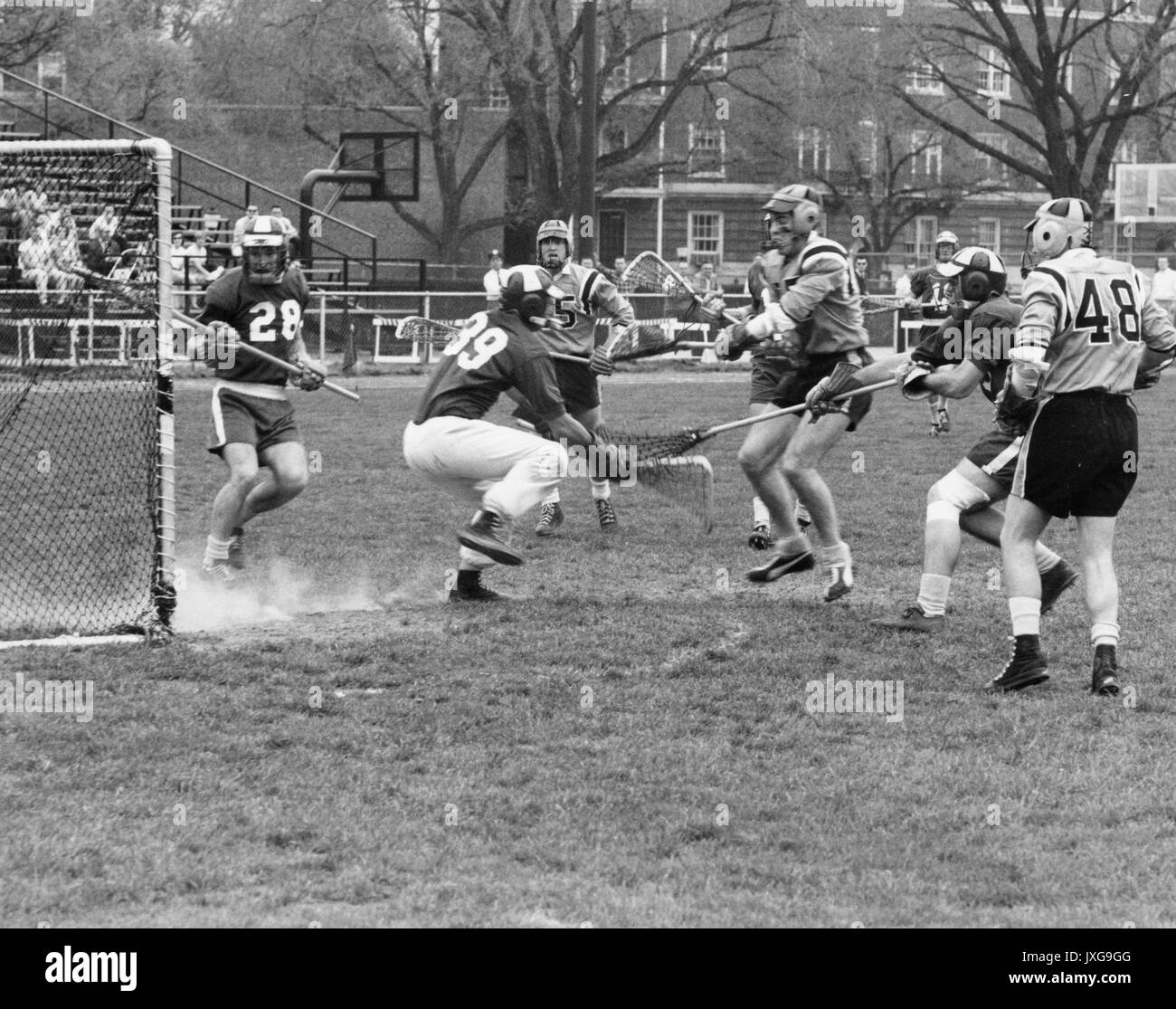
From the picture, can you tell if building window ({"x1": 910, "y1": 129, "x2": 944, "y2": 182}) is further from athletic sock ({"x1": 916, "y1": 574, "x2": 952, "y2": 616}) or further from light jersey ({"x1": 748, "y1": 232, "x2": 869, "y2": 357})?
athletic sock ({"x1": 916, "y1": 574, "x2": 952, "y2": 616})

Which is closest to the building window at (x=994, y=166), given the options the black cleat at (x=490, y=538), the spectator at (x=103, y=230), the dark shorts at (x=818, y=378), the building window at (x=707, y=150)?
the building window at (x=707, y=150)

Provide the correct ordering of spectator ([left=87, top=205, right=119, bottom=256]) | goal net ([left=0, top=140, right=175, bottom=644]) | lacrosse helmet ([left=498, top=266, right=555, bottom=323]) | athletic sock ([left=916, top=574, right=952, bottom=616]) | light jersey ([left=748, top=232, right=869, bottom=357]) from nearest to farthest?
1. goal net ([left=0, top=140, right=175, bottom=644])
2. athletic sock ([left=916, top=574, right=952, bottom=616])
3. lacrosse helmet ([left=498, top=266, right=555, bottom=323])
4. light jersey ([left=748, top=232, right=869, bottom=357])
5. spectator ([left=87, top=205, right=119, bottom=256])

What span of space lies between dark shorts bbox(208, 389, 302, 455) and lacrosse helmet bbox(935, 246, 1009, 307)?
12.0 feet

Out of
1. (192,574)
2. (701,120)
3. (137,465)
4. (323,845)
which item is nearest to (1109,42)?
(701,120)

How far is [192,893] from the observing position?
4793mm

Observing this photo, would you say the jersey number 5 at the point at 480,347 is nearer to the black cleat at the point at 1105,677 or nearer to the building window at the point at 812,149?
the black cleat at the point at 1105,677

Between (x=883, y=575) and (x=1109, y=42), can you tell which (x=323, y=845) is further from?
(x=1109, y=42)

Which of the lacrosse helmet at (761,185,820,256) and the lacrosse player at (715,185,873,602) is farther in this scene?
the lacrosse helmet at (761,185,820,256)

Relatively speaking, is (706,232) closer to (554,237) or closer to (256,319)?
(554,237)

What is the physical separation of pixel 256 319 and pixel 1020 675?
454 centimetres

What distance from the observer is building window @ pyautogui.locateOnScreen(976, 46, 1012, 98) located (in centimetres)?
4970

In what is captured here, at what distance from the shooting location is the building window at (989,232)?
5585cm

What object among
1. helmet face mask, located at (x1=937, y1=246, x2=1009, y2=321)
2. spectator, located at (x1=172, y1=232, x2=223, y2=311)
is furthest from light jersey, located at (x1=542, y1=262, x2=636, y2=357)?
spectator, located at (x1=172, y1=232, x2=223, y2=311)
